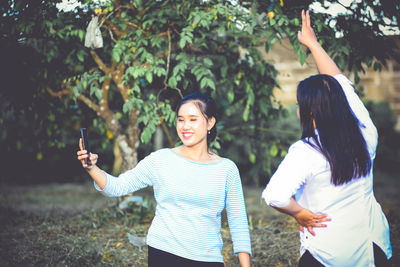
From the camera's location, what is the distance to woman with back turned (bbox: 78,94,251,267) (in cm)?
219

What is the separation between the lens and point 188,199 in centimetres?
221

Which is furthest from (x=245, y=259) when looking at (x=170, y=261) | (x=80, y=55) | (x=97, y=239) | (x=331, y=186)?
(x=80, y=55)

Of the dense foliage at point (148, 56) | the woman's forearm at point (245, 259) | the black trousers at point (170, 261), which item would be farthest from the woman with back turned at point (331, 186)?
the dense foliage at point (148, 56)

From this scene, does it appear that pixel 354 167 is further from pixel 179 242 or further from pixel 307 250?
pixel 179 242

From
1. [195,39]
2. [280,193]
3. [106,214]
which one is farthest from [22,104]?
[280,193]

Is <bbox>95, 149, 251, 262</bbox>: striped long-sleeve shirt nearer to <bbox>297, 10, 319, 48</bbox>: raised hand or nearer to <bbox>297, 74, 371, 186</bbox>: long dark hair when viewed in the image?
<bbox>297, 74, 371, 186</bbox>: long dark hair

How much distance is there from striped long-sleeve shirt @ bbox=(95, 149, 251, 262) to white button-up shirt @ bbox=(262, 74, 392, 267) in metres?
0.45

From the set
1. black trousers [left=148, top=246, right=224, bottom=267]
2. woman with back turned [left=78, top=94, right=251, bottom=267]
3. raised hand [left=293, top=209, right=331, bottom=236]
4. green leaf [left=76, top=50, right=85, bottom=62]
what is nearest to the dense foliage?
green leaf [left=76, top=50, right=85, bottom=62]

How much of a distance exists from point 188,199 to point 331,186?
752 millimetres

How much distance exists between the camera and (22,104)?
4918 millimetres

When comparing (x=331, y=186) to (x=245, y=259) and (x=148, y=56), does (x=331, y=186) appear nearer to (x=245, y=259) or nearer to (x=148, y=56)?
(x=245, y=259)

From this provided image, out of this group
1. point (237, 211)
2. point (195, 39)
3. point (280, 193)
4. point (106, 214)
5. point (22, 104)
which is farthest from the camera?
point (106, 214)

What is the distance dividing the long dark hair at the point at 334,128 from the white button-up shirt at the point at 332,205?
43 mm

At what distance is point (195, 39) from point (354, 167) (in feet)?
9.78
